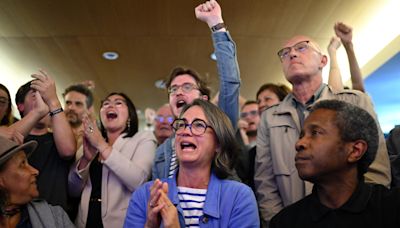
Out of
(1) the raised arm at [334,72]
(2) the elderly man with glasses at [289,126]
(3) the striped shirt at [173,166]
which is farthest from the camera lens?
(1) the raised arm at [334,72]

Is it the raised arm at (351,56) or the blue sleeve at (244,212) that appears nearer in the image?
the blue sleeve at (244,212)

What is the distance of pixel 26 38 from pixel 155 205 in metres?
2.86

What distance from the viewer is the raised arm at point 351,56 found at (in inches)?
77.9

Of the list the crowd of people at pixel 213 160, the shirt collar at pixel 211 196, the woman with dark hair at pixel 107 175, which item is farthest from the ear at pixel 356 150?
the woman with dark hair at pixel 107 175

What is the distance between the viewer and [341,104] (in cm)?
135

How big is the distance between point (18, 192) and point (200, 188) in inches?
26.5

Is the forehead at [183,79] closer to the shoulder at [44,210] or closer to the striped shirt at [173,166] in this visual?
the striped shirt at [173,166]

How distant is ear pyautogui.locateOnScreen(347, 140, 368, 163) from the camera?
128cm

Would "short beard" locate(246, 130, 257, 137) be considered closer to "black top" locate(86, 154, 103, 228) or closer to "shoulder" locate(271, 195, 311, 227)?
"black top" locate(86, 154, 103, 228)

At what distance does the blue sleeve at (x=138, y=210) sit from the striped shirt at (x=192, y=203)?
0.13 m

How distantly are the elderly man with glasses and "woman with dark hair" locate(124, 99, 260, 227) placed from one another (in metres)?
0.33

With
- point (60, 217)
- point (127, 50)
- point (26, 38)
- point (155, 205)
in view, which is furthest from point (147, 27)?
point (155, 205)

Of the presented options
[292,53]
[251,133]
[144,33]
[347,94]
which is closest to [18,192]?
[292,53]

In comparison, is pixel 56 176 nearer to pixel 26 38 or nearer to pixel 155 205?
pixel 155 205
